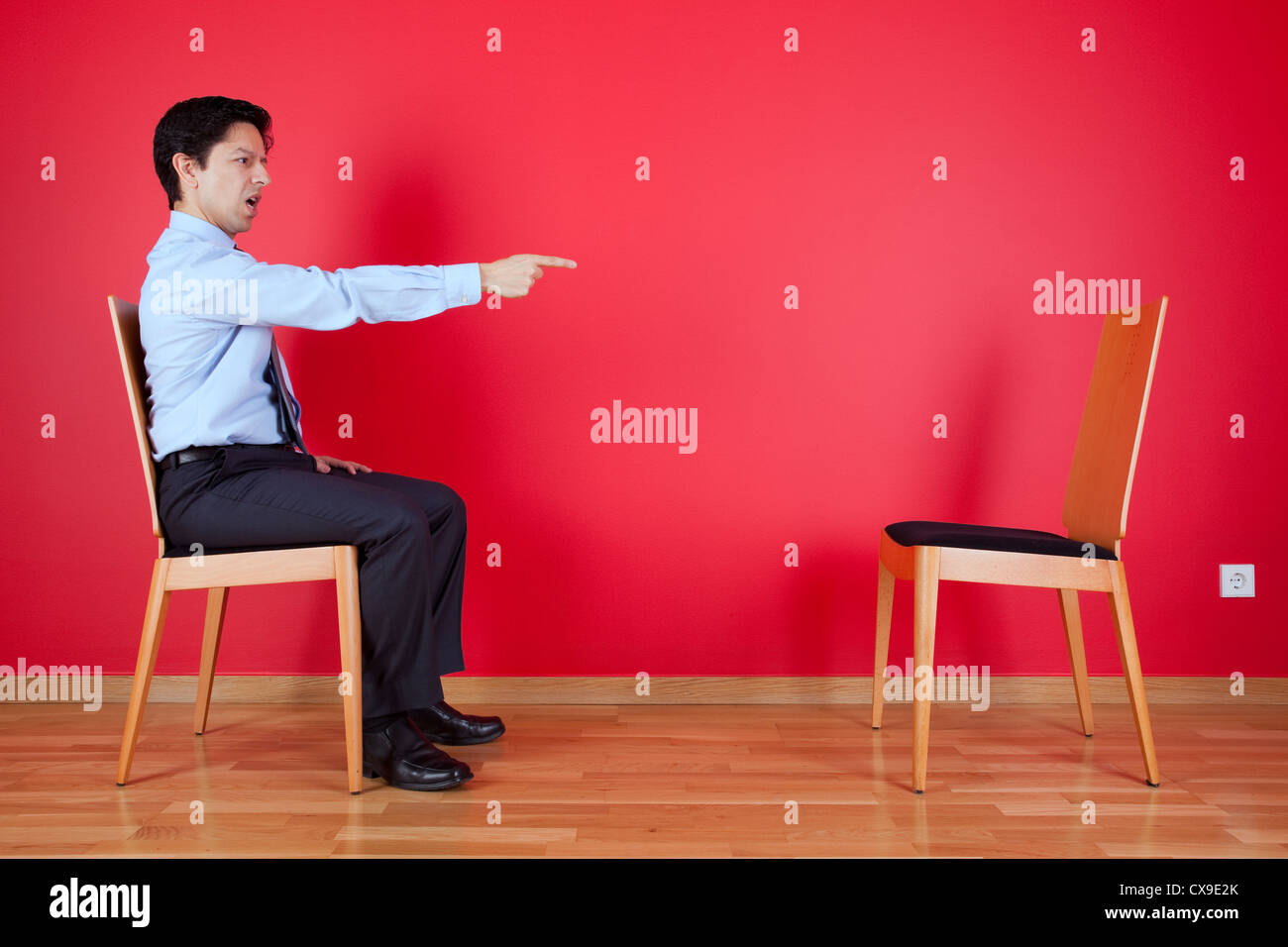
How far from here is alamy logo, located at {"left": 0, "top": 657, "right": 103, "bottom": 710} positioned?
2594 mm

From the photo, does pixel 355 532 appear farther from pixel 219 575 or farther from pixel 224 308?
pixel 224 308

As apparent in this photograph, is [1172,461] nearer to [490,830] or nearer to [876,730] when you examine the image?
[876,730]

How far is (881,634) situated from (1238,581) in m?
1.01

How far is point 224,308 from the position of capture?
6.23ft

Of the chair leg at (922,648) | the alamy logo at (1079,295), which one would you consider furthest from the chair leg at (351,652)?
the alamy logo at (1079,295)

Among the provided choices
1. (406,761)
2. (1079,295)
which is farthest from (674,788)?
(1079,295)

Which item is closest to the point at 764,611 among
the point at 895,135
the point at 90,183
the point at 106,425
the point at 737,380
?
the point at 737,380

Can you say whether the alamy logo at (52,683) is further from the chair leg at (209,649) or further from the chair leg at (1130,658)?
the chair leg at (1130,658)

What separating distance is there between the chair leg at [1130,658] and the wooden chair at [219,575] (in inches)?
57.3

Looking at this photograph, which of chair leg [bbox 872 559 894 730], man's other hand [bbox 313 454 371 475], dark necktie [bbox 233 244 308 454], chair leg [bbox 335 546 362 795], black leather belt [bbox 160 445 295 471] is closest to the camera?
chair leg [bbox 335 546 362 795]

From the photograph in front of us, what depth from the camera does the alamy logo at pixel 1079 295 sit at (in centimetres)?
260

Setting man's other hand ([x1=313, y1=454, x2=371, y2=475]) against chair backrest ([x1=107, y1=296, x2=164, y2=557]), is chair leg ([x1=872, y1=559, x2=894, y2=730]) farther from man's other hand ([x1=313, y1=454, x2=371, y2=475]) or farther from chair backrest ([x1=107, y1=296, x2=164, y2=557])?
chair backrest ([x1=107, y1=296, x2=164, y2=557])

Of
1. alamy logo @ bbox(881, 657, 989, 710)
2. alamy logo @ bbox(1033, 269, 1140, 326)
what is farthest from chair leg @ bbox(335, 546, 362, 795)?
alamy logo @ bbox(1033, 269, 1140, 326)

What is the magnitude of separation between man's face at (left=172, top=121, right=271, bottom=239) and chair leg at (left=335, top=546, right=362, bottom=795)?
0.74 meters
